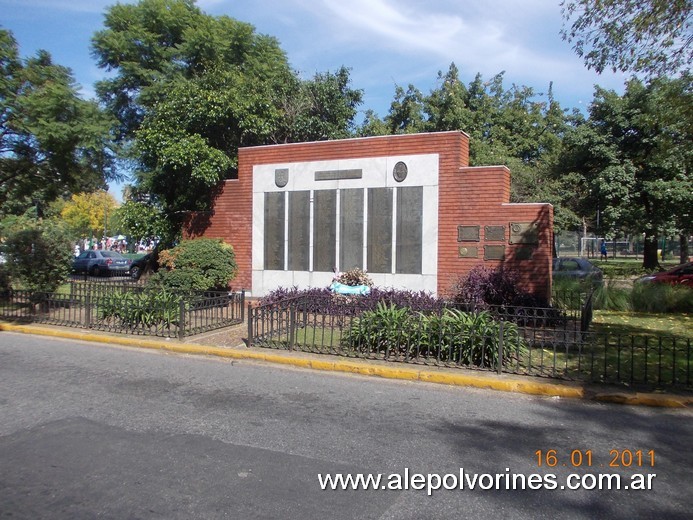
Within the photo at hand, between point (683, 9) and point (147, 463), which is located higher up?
point (683, 9)

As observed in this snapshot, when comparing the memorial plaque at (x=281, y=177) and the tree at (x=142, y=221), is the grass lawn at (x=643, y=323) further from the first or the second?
the tree at (x=142, y=221)

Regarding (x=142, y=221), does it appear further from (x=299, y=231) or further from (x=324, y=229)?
(x=324, y=229)

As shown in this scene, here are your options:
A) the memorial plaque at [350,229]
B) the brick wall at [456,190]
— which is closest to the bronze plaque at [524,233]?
the brick wall at [456,190]

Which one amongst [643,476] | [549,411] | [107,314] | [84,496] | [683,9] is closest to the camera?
[84,496]

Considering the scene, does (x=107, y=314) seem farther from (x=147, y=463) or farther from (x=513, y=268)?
(x=513, y=268)

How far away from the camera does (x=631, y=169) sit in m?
24.8

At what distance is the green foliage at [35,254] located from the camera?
13368mm

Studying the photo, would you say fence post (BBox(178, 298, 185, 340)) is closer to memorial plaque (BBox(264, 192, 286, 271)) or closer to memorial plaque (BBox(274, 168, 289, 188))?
memorial plaque (BBox(264, 192, 286, 271))

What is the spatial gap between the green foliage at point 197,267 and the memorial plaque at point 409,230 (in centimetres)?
476

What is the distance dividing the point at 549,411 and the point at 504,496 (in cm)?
266

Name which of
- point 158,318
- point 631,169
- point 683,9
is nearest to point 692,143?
point 683,9

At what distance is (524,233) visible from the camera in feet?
40.6

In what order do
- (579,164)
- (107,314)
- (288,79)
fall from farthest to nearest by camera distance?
(579,164) < (288,79) < (107,314)

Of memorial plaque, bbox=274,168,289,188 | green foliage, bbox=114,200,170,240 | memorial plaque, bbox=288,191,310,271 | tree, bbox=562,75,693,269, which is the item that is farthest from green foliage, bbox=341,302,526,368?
tree, bbox=562,75,693,269
